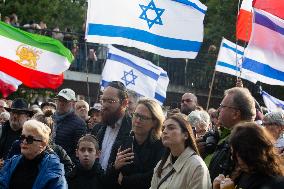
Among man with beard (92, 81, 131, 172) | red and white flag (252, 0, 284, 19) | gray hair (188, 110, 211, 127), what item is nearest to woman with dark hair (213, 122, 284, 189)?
man with beard (92, 81, 131, 172)

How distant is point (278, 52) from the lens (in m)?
9.73

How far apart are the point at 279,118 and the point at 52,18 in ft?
79.7

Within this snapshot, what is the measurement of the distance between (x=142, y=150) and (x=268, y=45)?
3.27 metres

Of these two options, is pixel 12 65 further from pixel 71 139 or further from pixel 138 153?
pixel 138 153

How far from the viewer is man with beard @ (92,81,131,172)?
7.86 metres

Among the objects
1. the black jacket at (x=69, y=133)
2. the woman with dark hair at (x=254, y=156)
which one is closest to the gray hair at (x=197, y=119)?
the black jacket at (x=69, y=133)

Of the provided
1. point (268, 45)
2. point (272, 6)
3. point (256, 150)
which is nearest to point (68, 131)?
point (268, 45)

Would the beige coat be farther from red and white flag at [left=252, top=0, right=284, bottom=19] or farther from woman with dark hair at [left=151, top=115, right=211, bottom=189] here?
red and white flag at [left=252, top=0, right=284, bottom=19]

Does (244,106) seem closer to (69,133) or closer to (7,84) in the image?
(69,133)

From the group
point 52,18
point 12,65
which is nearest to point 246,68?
point 12,65

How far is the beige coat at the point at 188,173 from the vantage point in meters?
5.96

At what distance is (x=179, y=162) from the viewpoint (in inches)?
244

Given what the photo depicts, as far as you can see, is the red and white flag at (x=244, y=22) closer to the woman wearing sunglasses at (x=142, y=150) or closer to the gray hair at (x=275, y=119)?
the gray hair at (x=275, y=119)

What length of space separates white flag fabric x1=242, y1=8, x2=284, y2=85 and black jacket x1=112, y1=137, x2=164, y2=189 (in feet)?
9.71
